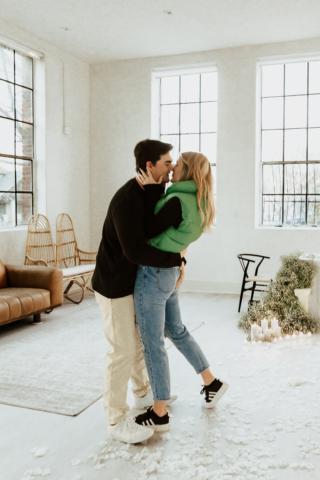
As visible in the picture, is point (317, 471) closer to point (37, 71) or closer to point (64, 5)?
point (64, 5)

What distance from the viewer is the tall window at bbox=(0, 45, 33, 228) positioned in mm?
5773

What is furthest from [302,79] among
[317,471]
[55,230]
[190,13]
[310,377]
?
[317,471]

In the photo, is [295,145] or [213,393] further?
[295,145]

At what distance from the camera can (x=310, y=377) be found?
128 inches

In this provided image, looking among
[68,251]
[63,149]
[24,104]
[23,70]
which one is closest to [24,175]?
[63,149]

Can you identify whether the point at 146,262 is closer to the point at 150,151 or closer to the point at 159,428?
the point at 150,151

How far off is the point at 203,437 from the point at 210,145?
5.28m

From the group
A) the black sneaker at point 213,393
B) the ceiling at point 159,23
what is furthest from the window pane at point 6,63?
the black sneaker at point 213,393

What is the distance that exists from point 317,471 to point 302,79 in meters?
5.79

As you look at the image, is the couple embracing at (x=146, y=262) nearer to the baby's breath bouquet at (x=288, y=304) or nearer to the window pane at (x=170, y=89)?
the baby's breath bouquet at (x=288, y=304)

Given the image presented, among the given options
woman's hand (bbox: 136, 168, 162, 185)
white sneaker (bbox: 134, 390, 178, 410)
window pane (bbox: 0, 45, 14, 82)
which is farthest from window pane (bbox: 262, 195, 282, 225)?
woman's hand (bbox: 136, 168, 162, 185)

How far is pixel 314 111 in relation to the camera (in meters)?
6.52

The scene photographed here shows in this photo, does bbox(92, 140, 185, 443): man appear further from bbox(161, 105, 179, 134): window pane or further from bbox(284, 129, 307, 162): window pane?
bbox(161, 105, 179, 134): window pane

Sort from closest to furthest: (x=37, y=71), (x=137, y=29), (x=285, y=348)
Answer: (x=285, y=348)
(x=137, y=29)
(x=37, y=71)
